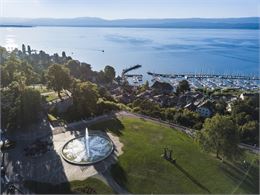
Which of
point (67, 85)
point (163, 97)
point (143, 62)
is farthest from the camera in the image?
point (143, 62)

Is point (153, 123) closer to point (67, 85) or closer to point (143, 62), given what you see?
point (67, 85)

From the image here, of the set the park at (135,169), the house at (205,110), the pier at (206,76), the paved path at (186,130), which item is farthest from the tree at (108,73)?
the park at (135,169)

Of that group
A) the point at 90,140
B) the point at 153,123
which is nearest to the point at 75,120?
the point at 90,140

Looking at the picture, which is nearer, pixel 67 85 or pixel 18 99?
pixel 18 99

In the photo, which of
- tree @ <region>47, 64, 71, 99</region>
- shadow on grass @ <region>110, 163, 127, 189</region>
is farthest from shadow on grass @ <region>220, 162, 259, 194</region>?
tree @ <region>47, 64, 71, 99</region>

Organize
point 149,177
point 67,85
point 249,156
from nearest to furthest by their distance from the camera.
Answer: point 149,177 → point 249,156 → point 67,85

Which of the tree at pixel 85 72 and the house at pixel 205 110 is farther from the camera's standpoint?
the tree at pixel 85 72

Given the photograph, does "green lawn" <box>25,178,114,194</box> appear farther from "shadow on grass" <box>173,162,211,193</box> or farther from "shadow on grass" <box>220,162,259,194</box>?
"shadow on grass" <box>220,162,259,194</box>

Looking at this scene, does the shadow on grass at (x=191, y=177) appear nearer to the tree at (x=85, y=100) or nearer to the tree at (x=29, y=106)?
the tree at (x=85, y=100)

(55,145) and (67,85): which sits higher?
(67,85)
